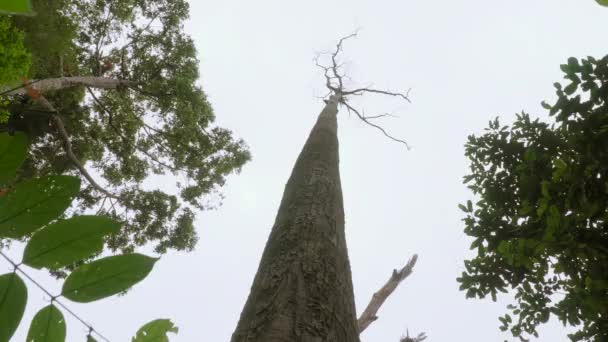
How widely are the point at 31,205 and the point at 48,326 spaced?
0.19 metres

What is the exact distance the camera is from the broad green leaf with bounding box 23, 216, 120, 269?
607mm

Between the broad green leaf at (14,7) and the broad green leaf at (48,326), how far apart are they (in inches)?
17.0

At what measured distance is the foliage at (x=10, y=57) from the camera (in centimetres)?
317

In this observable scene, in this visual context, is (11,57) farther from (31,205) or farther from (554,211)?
(554,211)

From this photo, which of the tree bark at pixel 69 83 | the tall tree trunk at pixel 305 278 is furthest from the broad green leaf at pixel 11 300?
A: the tree bark at pixel 69 83

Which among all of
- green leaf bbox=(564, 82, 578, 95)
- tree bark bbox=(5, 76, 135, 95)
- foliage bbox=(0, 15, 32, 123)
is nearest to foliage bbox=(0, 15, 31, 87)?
foliage bbox=(0, 15, 32, 123)

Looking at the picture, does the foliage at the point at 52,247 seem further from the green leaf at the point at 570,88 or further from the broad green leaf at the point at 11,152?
the green leaf at the point at 570,88

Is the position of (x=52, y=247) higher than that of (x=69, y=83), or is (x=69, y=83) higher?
(x=69, y=83)

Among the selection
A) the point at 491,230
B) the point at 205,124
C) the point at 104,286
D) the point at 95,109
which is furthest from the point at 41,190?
the point at 95,109

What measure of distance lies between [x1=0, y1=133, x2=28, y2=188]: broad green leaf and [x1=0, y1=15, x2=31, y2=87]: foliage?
325 centimetres

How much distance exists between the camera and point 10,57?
324 centimetres

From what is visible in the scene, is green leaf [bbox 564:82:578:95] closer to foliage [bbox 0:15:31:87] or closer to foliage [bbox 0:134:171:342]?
foliage [bbox 0:134:171:342]

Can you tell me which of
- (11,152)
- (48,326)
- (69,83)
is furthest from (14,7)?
(69,83)

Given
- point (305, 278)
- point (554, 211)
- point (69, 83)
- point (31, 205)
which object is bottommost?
point (31, 205)
